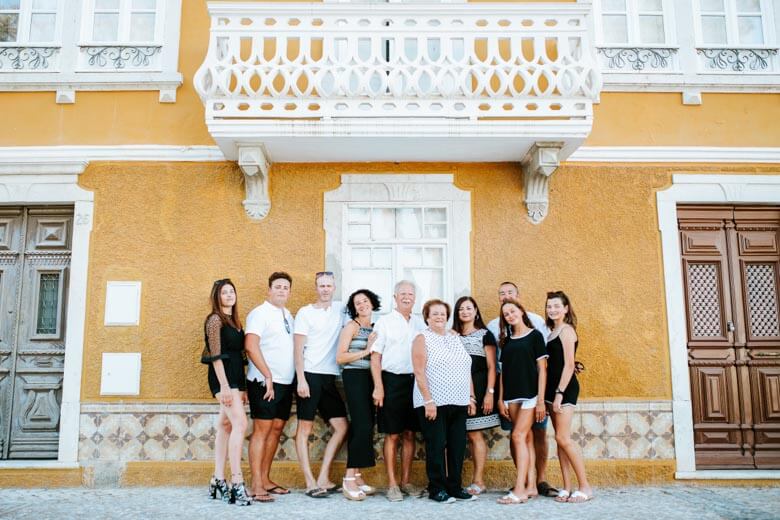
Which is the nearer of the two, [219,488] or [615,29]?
[219,488]

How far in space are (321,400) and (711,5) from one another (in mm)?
6287

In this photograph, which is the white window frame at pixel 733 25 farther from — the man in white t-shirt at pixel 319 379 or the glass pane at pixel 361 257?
the man in white t-shirt at pixel 319 379

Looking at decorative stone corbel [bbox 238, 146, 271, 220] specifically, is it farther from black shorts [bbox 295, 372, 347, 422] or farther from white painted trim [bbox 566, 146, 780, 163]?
white painted trim [bbox 566, 146, 780, 163]

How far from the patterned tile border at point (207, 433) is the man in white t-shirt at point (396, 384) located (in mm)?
577

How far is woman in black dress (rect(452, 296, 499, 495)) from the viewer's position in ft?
20.2

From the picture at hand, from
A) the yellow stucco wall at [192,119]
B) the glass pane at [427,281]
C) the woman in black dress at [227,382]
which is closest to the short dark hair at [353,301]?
the glass pane at [427,281]

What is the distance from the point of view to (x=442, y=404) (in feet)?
19.1

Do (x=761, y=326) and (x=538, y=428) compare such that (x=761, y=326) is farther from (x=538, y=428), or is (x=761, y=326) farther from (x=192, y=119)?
(x=192, y=119)

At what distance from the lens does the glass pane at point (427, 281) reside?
718 centimetres

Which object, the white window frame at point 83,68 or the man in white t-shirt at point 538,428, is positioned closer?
the man in white t-shirt at point 538,428

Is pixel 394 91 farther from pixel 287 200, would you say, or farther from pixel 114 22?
pixel 114 22

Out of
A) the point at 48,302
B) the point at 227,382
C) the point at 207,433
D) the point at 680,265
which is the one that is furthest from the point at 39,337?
the point at 680,265

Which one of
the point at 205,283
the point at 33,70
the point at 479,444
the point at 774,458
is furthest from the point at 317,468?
the point at 33,70

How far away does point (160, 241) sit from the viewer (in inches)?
282
